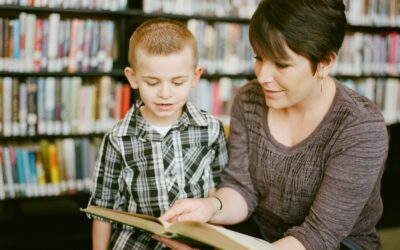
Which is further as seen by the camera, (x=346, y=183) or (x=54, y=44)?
(x=54, y=44)

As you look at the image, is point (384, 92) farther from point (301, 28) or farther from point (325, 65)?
point (301, 28)

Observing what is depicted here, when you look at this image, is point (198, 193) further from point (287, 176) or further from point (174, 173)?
point (287, 176)

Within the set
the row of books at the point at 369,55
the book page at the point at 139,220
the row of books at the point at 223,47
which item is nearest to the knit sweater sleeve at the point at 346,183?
the book page at the point at 139,220

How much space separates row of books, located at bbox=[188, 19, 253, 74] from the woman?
129cm

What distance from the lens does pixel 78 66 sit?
8.31 feet

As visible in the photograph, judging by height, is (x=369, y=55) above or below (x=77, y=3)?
below

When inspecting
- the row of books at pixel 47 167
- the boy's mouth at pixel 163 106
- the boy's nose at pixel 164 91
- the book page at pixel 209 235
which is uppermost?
the boy's nose at pixel 164 91

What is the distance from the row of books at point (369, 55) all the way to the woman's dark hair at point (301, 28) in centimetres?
187

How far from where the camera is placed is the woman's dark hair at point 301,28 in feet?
3.97

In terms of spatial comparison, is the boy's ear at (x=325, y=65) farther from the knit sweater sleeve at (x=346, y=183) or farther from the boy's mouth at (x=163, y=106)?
the boy's mouth at (x=163, y=106)

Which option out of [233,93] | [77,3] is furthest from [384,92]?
[77,3]

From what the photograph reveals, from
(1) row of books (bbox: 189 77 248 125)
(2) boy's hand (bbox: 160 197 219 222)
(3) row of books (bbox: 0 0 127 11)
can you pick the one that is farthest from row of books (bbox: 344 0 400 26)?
(2) boy's hand (bbox: 160 197 219 222)

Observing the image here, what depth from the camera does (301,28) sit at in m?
1.21

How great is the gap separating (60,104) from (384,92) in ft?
6.82
